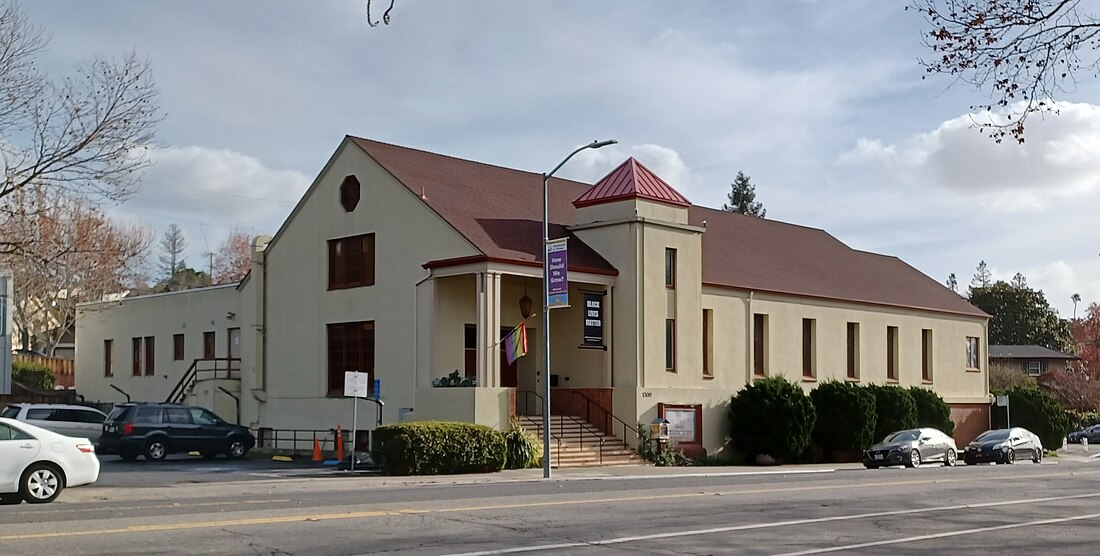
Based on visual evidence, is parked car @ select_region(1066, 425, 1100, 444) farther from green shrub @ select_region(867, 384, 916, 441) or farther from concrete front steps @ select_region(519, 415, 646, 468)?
concrete front steps @ select_region(519, 415, 646, 468)

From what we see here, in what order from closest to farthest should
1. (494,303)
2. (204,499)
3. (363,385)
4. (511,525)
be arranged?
(511,525) → (204,499) → (363,385) → (494,303)

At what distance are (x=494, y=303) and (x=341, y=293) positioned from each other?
7174mm

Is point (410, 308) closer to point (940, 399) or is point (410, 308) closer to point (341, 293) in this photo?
point (341, 293)

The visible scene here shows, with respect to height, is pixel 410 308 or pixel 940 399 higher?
pixel 410 308

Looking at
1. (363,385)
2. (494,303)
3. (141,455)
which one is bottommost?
(141,455)

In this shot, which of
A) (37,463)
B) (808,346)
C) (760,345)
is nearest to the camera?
(37,463)

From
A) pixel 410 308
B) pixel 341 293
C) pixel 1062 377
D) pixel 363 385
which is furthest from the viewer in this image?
pixel 1062 377

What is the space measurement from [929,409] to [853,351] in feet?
11.8

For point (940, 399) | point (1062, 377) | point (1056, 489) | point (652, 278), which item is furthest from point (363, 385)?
point (1062, 377)

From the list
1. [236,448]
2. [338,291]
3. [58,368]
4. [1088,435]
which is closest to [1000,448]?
[338,291]

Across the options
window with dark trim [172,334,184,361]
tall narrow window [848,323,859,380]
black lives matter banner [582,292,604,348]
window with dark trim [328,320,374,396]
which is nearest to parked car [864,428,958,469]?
tall narrow window [848,323,859,380]

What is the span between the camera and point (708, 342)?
4000 centimetres

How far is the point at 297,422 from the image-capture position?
39.4 metres

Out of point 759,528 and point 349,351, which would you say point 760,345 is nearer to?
point 349,351
